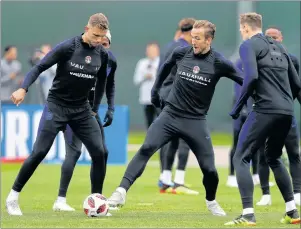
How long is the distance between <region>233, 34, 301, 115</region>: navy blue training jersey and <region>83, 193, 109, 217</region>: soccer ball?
2.06 meters

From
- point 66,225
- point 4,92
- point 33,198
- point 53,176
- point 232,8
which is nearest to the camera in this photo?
point 66,225

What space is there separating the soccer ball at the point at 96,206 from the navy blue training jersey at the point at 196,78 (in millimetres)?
1354

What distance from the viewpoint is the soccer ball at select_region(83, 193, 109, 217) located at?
11.4 m

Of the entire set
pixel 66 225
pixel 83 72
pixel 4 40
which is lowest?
pixel 4 40

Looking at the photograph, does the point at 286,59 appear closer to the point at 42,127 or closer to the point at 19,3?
the point at 42,127

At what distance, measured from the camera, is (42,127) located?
38.1 ft

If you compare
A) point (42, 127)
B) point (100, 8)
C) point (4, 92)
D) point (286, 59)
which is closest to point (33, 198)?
point (42, 127)

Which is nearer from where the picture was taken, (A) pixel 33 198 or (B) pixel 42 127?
(B) pixel 42 127

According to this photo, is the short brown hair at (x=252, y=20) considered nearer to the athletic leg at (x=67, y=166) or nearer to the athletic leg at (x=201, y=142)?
the athletic leg at (x=201, y=142)

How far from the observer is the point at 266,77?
10.6m

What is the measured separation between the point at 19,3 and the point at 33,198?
1924cm

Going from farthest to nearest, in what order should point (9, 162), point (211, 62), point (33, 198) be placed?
point (9, 162)
point (33, 198)
point (211, 62)

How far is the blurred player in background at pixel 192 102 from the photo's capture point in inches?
446

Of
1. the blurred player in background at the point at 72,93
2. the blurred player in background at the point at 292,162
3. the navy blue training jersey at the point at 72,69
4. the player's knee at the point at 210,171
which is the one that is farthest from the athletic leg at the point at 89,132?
the blurred player in background at the point at 292,162
